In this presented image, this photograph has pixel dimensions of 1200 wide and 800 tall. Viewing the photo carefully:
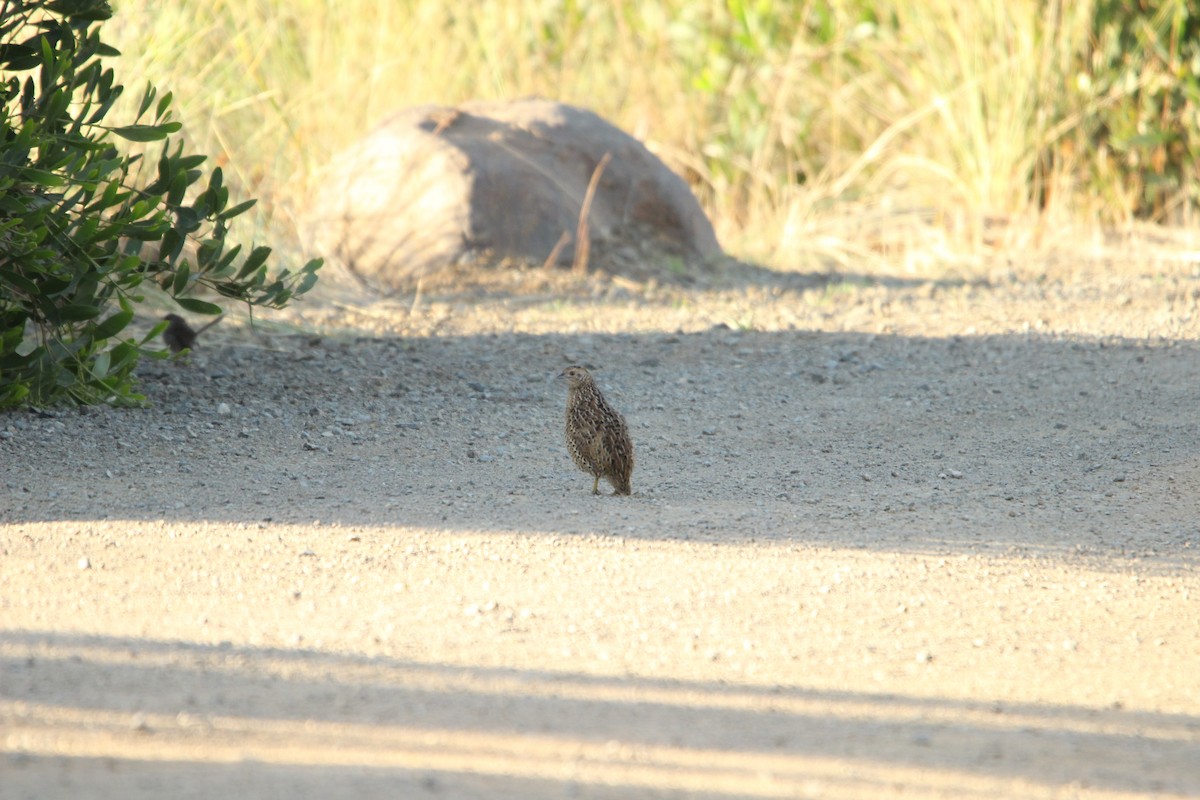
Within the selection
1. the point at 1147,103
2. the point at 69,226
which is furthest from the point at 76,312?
the point at 1147,103

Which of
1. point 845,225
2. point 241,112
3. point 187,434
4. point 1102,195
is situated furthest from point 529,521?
point 1102,195

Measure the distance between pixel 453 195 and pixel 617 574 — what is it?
586cm

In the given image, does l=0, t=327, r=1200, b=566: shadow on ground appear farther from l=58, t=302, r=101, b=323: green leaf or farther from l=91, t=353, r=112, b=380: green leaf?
l=58, t=302, r=101, b=323: green leaf

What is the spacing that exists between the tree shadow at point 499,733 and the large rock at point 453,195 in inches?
255

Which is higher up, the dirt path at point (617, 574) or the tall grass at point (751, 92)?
the tall grass at point (751, 92)

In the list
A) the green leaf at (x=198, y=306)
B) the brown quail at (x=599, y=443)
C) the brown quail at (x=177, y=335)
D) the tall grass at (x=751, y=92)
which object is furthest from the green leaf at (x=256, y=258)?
the tall grass at (x=751, y=92)

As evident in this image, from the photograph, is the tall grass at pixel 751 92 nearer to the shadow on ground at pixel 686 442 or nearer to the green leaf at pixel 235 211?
the shadow on ground at pixel 686 442

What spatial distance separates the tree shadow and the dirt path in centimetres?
1

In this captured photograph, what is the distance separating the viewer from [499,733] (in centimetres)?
331

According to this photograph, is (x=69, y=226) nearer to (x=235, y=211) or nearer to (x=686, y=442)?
(x=235, y=211)

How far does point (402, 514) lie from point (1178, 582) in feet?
9.20

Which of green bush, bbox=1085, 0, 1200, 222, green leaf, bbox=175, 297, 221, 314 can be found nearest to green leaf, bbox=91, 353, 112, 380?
green leaf, bbox=175, 297, 221, 314

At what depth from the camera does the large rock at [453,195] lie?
9.98m

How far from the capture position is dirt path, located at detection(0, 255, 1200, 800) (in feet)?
10.6
